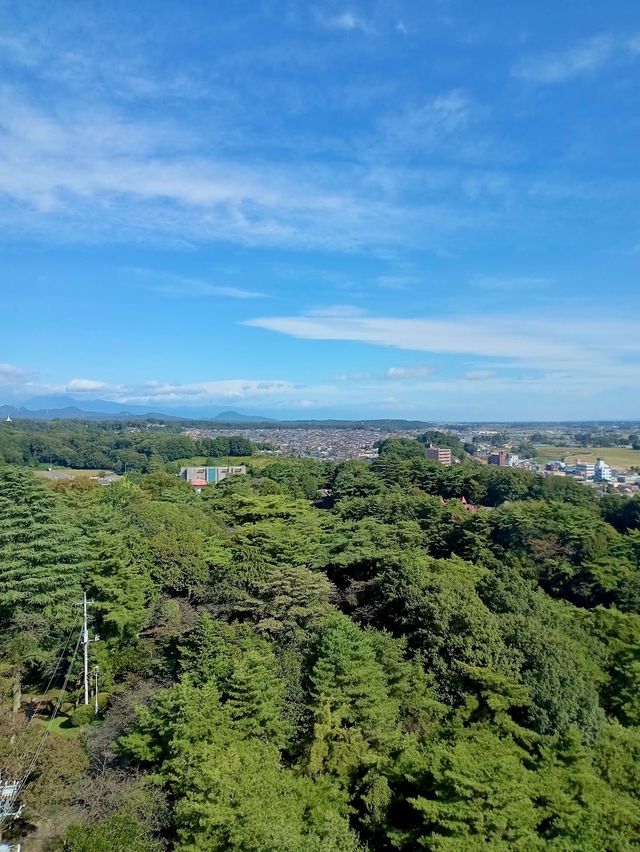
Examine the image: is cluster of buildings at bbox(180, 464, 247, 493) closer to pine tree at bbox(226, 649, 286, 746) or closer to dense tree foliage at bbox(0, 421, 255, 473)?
dense tree foliage at bbox(0, 421, 255, 473)

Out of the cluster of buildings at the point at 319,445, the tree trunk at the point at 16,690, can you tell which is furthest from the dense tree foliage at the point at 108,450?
the tree trunk at the point at 16,690

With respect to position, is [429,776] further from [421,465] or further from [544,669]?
[421,465]

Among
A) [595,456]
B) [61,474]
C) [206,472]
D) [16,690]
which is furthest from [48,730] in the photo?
[595,456]

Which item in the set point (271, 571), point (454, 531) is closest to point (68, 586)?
point (271, 571)

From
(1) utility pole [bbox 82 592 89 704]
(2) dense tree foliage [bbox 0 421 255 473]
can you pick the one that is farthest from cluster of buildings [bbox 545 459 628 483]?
(1) utility pole [bbox 82 592 89 704]

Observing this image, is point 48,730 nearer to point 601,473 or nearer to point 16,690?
point 16,690

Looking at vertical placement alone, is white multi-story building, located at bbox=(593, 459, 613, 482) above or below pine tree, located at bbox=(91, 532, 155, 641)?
below
